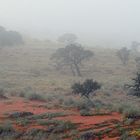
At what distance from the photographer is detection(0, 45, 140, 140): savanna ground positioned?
66.9 ft

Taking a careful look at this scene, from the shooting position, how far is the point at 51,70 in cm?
6738

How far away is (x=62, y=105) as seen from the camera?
1281 inches

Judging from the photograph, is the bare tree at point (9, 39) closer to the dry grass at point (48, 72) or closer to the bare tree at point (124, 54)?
the dry grass at point (48, 72)

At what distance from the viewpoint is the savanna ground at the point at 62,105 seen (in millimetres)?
20406

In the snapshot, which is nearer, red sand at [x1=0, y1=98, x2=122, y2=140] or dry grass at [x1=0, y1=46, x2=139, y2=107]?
red sand at [x1=0, y1=98, x2=122, y2=140]

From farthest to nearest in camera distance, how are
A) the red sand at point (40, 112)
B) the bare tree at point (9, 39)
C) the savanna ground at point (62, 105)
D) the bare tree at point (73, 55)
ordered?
the bare tree at point (9, 39) < the bare tree at point (73, 55) < the red sand at point (40, 112) < the savanna ground at point (62, 105)

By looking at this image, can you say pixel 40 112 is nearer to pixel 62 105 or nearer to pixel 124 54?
pixel 62 105

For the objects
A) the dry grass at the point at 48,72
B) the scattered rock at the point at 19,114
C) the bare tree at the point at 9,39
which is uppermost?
the bare tree at the point at 9,39

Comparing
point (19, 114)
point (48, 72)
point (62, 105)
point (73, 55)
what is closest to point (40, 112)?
point (19, 114)

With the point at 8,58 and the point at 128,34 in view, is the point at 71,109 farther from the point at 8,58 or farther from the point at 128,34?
the point at 128,34

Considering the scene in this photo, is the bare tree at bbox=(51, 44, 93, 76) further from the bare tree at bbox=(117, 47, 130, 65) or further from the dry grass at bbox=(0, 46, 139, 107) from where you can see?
the bare tree at bbox=(117, 47, 130, 65)

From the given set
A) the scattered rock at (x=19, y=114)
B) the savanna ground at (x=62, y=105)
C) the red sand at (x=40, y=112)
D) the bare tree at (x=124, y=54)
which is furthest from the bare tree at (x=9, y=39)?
the scattered rock at (x=19, y=114)

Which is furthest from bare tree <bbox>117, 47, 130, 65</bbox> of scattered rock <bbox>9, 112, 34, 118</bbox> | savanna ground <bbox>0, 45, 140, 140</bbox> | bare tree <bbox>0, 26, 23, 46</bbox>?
scattered rock <bbox>9, 112, 34, 118</bbox>

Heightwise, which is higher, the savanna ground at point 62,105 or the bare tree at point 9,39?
the bare tree at point 9,39
